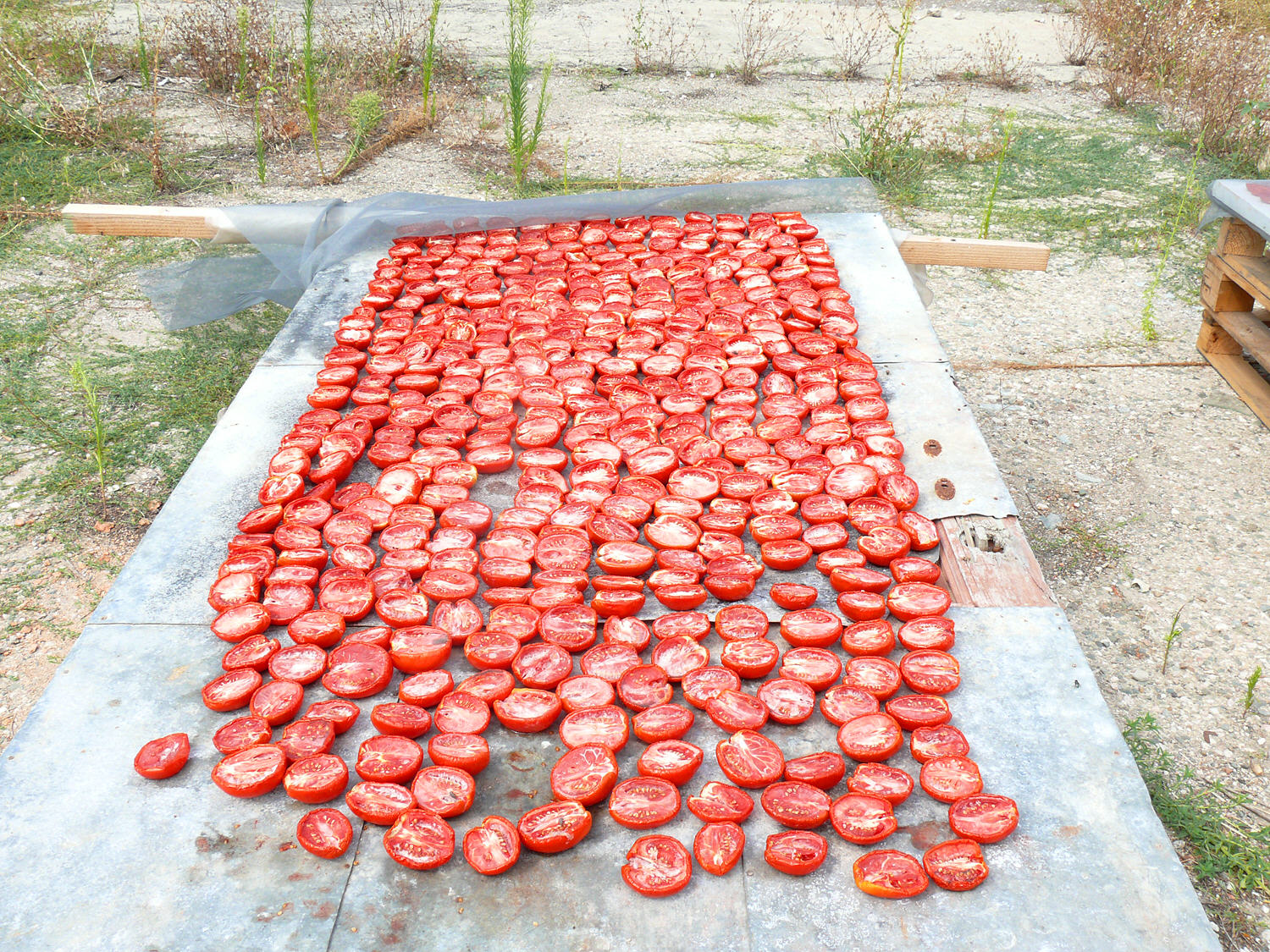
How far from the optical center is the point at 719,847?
1.53 metres

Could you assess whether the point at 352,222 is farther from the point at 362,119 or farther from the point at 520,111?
the point at 362,119

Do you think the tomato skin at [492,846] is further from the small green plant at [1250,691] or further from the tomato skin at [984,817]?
the small green plant at [1250,691]

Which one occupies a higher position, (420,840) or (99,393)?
(420,840)

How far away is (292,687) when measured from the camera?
1.81 meters

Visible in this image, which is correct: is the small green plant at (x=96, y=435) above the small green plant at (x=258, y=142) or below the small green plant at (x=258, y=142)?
below

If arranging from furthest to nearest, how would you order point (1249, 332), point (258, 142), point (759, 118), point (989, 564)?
point (759, 118)
point (258, 142)
point (1249, 332)
point (989, 564)

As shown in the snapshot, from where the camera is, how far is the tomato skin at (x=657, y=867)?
1477mm

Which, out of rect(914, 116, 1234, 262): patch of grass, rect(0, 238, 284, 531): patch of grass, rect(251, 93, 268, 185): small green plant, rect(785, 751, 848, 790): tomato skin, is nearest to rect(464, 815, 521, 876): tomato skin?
rect(785, 751, 848, 790): tomato skin

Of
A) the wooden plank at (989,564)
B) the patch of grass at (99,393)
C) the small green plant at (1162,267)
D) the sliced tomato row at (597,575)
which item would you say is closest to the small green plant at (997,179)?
the small green plant at (1162,267)

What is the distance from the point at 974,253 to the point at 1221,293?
65.8 inches

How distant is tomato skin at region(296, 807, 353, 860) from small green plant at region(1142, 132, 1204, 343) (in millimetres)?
4469

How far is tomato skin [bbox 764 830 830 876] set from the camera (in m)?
1.49

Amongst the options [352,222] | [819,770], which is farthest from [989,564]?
[352,222]

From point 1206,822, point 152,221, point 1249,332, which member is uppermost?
point 152,221
